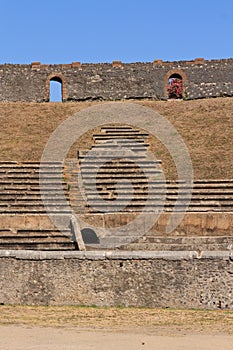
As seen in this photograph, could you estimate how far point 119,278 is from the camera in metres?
15.0

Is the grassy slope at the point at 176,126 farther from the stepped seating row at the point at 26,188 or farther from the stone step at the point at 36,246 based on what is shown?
the stone step at the point at 36,246

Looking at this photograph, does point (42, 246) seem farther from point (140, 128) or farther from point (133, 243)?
point (140, 128)

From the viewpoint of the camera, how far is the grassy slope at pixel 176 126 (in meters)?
25.8

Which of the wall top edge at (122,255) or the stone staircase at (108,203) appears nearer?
the wall top edge at (122,255)

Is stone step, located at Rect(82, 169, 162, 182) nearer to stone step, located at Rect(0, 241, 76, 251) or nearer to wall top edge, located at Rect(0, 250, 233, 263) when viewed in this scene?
stone step, located at Rect(0, 241, 76, 251)

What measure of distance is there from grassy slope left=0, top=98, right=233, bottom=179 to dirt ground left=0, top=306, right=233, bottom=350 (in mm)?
10492

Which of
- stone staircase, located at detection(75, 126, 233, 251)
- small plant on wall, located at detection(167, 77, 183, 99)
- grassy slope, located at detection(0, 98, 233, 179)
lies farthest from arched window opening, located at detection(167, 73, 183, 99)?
stone staircase, located at detection(75, 126, 233, 251)

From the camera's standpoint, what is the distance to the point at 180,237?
60.8 ft

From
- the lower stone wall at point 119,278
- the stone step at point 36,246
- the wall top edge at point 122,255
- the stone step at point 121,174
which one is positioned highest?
the stone step at point 121,174

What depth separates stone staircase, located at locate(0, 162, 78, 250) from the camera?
18109mm

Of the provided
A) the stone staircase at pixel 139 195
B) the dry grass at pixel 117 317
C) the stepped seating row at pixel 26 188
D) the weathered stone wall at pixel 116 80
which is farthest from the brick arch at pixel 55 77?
the dry grass at pixel 117 317

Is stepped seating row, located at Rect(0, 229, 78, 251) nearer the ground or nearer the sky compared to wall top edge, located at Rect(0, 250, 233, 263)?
nearer the sky

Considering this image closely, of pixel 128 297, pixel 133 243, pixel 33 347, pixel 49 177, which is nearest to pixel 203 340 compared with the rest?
pixel 33 347

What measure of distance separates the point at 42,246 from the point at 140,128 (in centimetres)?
1307
